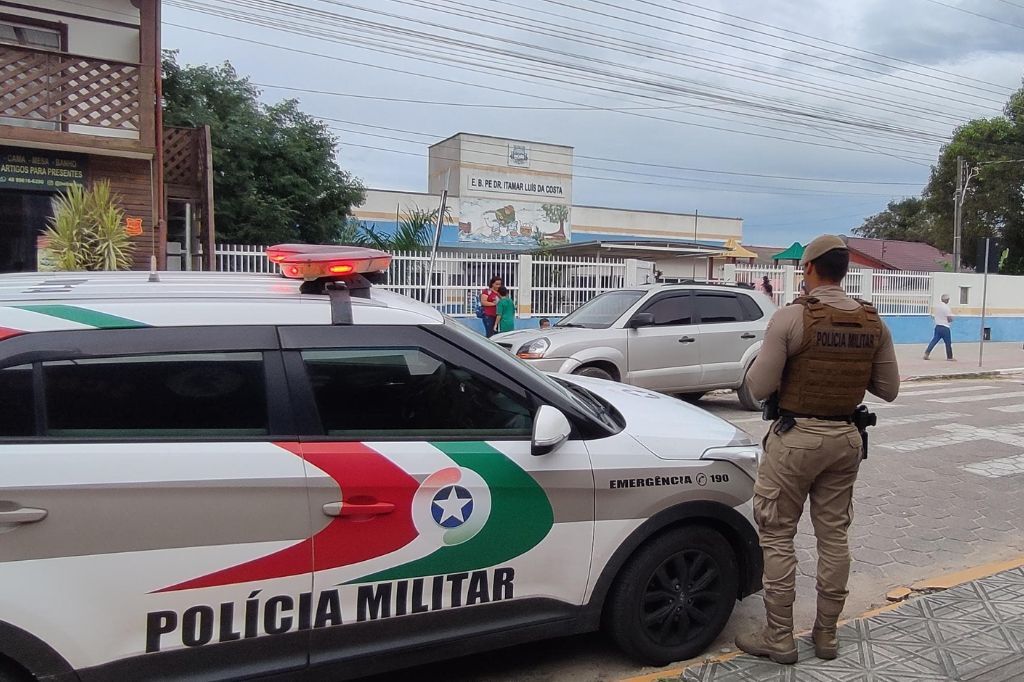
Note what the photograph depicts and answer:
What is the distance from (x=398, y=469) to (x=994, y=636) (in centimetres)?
301

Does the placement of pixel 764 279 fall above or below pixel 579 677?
above

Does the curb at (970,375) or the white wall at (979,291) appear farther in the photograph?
the white wall at (979,291)

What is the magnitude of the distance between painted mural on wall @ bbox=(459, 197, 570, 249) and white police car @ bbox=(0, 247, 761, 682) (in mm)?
37388

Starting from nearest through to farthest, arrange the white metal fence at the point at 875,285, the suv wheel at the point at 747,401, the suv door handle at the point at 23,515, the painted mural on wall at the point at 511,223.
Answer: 1. the suv door handle at the point at 23,515
2. the suv wheel at the point at 747,401
3. the white metal fence at the point at 875,285
4. the painted mural on wall at the point at 511,223

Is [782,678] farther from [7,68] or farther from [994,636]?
[7,68]

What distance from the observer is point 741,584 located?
12.2 ft

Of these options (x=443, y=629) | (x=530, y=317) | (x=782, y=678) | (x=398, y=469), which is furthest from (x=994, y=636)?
(x=530, y=317)

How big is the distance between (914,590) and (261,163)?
16.9 metres

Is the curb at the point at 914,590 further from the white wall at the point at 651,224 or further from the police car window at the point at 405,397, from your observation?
the white wall at the point at 651,224

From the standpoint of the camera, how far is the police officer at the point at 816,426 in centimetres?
335

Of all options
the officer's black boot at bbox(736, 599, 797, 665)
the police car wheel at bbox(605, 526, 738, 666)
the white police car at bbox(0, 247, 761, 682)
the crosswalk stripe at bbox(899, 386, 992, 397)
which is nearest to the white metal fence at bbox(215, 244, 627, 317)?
the crosswalk stripe at bbox(899, 386, 992, 397)

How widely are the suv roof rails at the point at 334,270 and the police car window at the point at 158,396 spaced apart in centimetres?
41

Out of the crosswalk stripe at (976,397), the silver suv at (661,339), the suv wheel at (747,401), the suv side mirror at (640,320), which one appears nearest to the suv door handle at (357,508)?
the silver suv at (661,339)

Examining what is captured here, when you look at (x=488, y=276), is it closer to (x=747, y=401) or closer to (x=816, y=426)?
Answer: (x=747, y=401)
